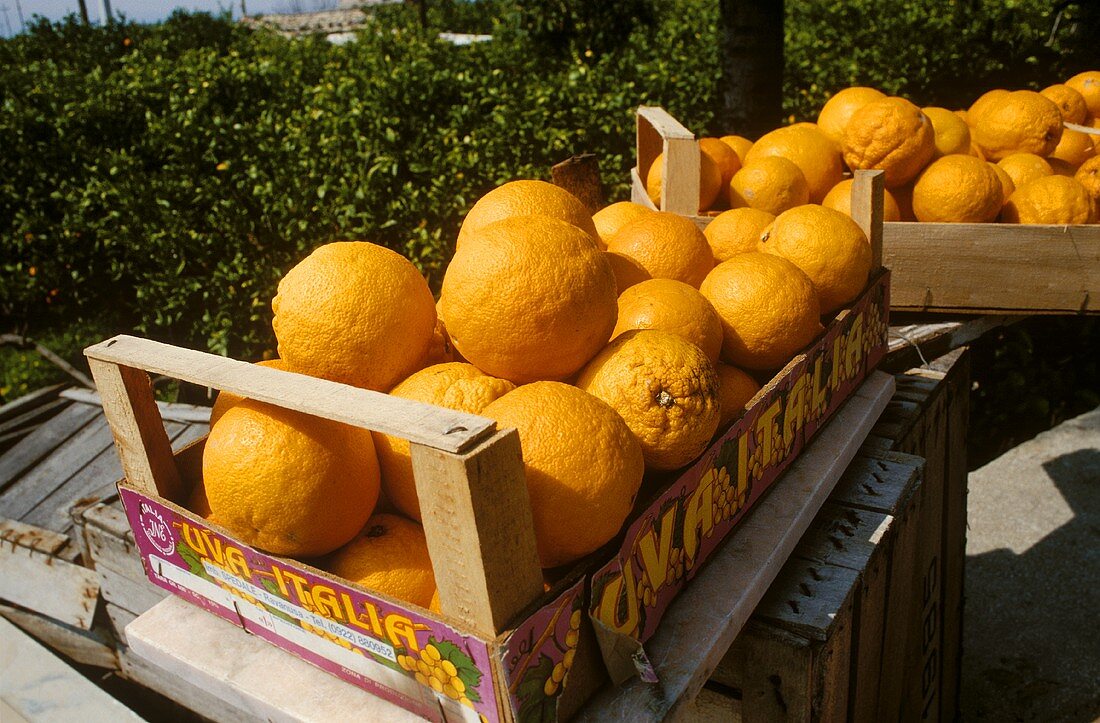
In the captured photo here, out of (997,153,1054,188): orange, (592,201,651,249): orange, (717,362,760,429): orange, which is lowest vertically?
(717,362,760,429): orange

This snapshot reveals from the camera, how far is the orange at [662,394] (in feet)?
3.72

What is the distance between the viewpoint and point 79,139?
5.21 m

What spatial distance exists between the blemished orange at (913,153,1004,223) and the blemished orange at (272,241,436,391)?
1.93 meters

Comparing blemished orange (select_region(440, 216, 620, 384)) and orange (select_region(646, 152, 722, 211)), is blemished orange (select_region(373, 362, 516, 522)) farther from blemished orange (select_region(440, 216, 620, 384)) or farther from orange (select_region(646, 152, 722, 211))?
orange (select_region(646, 152, 722, 211))

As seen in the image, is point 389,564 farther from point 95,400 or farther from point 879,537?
point 95,400

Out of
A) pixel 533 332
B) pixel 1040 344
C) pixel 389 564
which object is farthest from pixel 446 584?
pixel 1040 344

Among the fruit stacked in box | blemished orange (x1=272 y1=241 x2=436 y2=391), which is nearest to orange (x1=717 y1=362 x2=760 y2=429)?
blemished orange (x1=272 y1=241 x2=436 y2=391)

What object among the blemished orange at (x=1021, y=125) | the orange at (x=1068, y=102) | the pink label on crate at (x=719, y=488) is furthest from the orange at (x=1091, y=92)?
the pink label on crate at (x=719, y=488)

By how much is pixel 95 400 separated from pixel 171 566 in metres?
2.57

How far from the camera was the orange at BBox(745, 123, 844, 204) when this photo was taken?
2.48 m

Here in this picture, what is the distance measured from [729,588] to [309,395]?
0.72 meters

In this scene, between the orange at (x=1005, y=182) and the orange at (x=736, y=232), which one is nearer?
the orange at (x=736, y=232)

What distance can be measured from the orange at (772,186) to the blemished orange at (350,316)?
1.39 metres

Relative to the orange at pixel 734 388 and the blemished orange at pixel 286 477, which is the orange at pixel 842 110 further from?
the blemished orange at pixel 286 477
